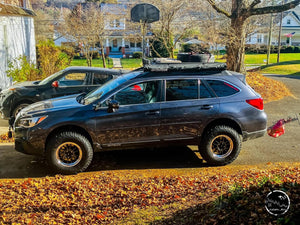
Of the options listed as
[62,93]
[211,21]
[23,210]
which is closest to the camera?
[23,210]

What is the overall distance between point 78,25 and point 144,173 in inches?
785

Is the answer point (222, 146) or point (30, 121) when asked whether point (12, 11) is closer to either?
point (30, 121)

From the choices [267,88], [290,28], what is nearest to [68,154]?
[267,88]

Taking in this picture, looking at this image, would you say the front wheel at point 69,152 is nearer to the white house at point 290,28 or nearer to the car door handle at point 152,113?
the car door handle at point 152,113

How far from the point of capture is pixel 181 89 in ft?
21.6

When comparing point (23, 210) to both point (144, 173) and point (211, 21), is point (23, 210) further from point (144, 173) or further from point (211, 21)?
point (211, 21)

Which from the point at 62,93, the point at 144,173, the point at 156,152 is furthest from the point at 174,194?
the point at 62,93

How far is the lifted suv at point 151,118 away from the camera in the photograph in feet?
20.0

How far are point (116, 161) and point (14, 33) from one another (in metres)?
12.2

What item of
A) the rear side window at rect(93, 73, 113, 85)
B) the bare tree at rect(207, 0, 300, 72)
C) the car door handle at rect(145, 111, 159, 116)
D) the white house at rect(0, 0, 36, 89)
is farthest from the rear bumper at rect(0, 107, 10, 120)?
the bare tree at rect(207, 0, 300, 72)

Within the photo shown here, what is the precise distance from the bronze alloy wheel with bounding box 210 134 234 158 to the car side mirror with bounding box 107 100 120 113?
1.93 m

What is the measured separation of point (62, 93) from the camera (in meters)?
9.58

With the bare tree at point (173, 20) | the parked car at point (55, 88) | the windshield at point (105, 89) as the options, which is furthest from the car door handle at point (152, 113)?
the bare tree at point (173, 20)

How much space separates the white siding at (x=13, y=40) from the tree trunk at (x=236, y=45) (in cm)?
847
